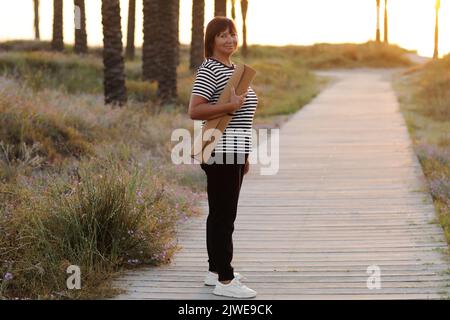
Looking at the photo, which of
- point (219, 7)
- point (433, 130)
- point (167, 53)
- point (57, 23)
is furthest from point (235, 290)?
point (57, 23)

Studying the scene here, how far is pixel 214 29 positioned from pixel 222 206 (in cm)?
124

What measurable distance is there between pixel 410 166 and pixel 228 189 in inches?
283

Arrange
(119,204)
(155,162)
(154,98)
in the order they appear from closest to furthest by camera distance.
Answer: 1. (119,204)
2. (155,162)
3. (154,98)

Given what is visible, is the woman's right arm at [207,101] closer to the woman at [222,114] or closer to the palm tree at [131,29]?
the woman at [222,114]

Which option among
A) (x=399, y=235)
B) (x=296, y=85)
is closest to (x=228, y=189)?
(x=399, y=235)

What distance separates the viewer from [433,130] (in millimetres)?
17172

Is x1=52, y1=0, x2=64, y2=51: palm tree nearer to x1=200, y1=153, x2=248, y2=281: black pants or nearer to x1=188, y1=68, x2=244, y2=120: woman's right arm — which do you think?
x1=200, y1=153, x2=248, y2=281: black pants

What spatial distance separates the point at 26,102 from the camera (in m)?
13.3

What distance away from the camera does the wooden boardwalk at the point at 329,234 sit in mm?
6168

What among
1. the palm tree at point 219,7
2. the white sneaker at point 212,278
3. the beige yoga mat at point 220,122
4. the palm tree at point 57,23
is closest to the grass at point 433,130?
the white sneaker at point 212,278

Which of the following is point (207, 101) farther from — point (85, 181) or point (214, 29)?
point (85, 181)
